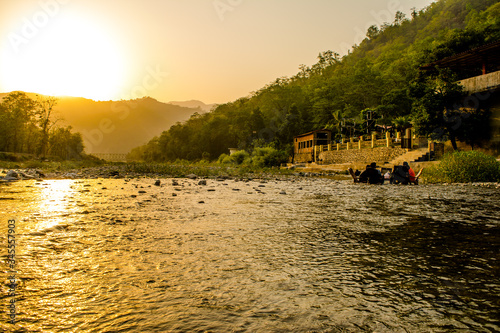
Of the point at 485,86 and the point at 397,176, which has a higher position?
the point at 485,86

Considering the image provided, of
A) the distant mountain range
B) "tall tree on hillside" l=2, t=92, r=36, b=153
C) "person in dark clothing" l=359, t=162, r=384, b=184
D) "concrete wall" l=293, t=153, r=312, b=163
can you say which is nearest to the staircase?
"person in dark clothing" l=359, t=162, r=384, b=184

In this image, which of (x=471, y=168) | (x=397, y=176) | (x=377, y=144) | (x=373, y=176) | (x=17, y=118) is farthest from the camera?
(x=17, y=118)

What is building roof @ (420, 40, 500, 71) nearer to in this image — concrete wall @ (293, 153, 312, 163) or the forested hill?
the forested hill

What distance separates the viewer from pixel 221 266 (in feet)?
7.82

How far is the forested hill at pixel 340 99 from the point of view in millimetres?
33894

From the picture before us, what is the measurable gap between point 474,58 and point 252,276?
87.1ft

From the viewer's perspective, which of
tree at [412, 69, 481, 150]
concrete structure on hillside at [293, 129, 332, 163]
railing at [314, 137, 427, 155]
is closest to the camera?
tree at [412, 69, 481, 150]

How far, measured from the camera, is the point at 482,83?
732 inches

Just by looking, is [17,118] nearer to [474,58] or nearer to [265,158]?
[265,158]

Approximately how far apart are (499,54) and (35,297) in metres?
27.5

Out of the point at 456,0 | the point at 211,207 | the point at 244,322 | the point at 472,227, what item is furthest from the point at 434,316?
the point at 456,0

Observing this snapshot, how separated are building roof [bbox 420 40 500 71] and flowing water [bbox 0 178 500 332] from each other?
21094 mm

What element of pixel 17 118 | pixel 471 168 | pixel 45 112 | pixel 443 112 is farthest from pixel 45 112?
pixel 471 168

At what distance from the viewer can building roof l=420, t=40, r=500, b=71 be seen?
750 inches
